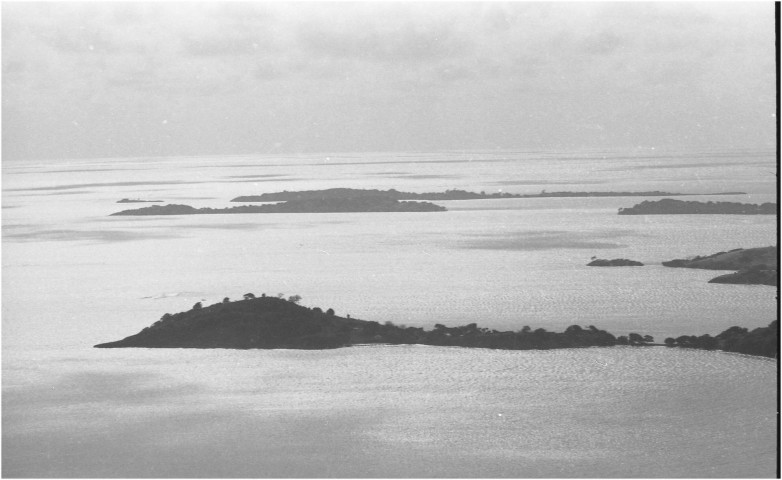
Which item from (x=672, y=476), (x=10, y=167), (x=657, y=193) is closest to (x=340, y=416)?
(x=672, y=476)

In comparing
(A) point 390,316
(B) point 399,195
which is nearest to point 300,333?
(A) point 390,316

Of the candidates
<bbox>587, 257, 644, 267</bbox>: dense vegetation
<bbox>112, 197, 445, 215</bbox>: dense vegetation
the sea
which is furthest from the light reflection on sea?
<bbox>112, 197, 445, 215</bbox>: dense vegetation

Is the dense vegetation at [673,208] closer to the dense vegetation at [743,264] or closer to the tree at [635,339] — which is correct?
the dense vegetation at [743,264]

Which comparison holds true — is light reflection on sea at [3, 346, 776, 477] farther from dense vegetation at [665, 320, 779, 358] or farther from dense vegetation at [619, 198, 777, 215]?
dense vegetation at [619, 198, 777, 215]

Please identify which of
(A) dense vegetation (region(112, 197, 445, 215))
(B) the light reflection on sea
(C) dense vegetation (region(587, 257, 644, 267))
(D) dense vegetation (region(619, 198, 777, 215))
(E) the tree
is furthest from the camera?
(D) dense vegetation (region(619, 198, 777, 215))

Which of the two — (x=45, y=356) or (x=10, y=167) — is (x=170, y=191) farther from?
(x=45, y=356)

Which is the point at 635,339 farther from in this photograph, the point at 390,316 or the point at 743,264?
the point at 390,316
